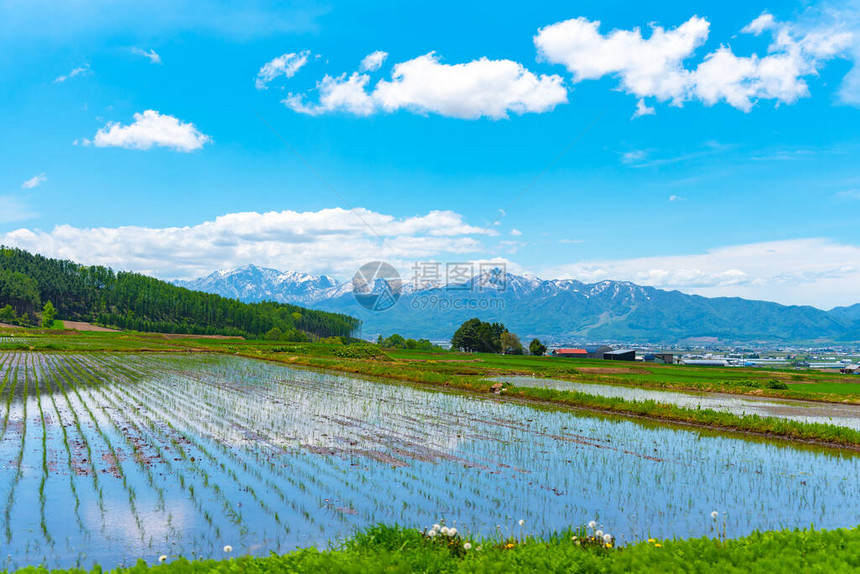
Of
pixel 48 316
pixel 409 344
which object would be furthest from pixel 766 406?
pixel 48 316

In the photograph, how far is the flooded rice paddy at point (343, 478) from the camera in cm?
1080

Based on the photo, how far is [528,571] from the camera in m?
7.84

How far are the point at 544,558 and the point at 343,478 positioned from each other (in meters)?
7.83

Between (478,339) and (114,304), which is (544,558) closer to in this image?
(478,339)

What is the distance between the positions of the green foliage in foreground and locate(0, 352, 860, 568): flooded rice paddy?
78.4 inches

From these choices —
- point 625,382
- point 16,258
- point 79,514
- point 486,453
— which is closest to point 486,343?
point 625,382

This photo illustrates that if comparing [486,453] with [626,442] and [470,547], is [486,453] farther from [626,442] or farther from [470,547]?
[470,547]

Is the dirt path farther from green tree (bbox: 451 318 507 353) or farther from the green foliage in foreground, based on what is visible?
the green foliage in foreground

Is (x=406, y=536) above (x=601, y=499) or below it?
above

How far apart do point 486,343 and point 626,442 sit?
120937 mm

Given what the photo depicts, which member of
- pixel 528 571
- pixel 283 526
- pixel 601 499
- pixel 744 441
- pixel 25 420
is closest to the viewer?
pixel 528 571

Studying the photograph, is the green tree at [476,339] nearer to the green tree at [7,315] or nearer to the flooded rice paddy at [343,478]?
the flooded rice paddy at [343,478]

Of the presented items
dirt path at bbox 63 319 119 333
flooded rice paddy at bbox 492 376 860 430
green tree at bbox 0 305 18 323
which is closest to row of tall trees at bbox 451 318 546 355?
flooded rice paddy at bbox 492 376 860 430

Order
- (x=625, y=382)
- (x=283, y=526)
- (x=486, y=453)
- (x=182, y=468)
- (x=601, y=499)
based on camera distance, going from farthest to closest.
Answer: (x=625, y=382)
(x=486, y=453)
(x=182, y=468)
(x=601, y=499)
(x=283, y=526)
